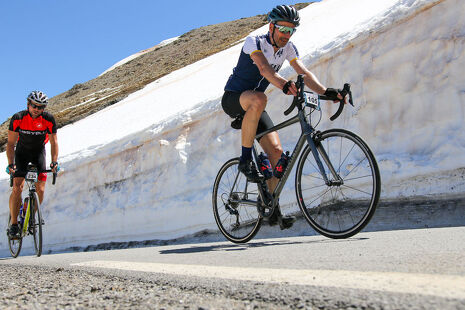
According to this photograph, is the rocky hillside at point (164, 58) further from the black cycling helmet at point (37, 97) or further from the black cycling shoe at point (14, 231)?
the black cycling shoe at point (14, 231)

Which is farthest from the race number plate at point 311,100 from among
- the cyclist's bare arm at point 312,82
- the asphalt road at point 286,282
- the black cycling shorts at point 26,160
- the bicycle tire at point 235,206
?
the black cycling shorts at point 26,160

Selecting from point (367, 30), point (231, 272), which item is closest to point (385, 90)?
point (367, 30)

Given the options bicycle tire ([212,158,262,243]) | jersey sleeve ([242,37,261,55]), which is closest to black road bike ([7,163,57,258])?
bicycle tire ([212,158,262,243])

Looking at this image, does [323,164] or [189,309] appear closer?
[189,309]

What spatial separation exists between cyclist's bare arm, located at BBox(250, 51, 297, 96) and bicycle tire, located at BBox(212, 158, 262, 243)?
3.62 ft

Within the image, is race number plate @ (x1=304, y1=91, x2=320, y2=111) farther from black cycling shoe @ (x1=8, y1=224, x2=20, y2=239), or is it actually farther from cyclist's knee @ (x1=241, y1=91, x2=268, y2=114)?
black cycling shoe @ (x1=8, y1=224, x2=20, y2=239)

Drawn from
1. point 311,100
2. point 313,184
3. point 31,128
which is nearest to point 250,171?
point 313,184

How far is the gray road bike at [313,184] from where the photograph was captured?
3652 millimetres

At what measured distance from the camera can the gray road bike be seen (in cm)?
365

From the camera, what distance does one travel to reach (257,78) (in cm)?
442

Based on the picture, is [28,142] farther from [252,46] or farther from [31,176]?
[252,46]

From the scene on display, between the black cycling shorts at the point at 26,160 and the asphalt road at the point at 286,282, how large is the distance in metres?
3.73

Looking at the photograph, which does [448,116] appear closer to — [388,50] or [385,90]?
[385,90]

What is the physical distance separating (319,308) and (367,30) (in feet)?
18.0
